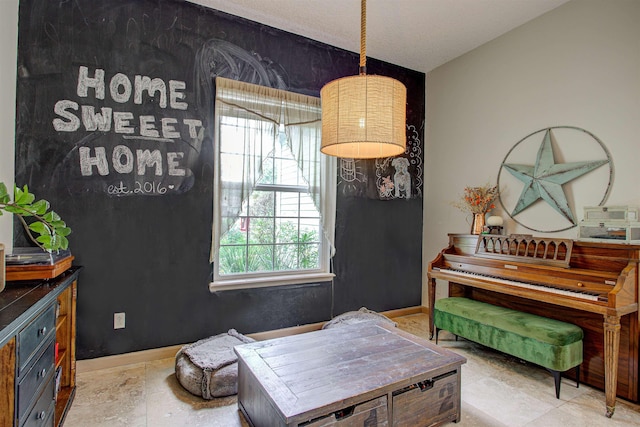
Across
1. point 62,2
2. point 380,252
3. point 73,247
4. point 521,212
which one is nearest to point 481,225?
point 521,212

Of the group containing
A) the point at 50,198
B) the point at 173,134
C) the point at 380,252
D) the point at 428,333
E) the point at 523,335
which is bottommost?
the point at 428,333

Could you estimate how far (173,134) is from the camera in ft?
9.21

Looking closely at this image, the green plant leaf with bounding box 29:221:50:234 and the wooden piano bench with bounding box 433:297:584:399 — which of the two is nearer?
the green plant leaf with bounding box 29:221:50:234

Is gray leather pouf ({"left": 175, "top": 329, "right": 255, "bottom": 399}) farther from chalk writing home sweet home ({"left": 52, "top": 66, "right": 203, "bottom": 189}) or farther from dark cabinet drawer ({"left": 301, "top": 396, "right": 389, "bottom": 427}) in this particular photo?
chalk writing home sweet home ({"left": 52, "top": 66, "right": 203, "bottom": 189})

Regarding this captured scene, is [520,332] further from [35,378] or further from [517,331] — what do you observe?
[35,378]

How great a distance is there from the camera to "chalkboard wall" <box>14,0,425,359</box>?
8.05 feet

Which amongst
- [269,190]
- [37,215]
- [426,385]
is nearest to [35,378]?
[37,215]

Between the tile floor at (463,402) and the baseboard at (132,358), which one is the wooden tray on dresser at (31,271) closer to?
the tile floor at (463,402)

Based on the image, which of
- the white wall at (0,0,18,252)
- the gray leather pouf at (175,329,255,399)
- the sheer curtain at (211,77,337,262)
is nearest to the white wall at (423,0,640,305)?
the sheer curtain at (211,77,337,262)

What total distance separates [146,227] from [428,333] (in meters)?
2.85

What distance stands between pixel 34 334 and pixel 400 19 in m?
3.37

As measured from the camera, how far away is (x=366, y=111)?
1.74m

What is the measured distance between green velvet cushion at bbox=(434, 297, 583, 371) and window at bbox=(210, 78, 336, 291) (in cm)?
129

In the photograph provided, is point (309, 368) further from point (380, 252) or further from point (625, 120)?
point (625, 120)
